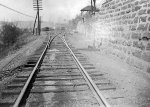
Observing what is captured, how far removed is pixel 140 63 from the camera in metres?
5.76

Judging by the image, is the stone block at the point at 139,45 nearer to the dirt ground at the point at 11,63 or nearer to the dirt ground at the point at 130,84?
the dirt ground at the point at 130,84

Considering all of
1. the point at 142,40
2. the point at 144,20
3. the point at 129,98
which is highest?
the point at 144,20

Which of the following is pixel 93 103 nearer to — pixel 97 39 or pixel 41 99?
pixel 41 99

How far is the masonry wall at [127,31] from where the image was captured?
5516 millimetres

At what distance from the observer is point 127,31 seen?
682cm

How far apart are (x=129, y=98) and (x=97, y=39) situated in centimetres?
727

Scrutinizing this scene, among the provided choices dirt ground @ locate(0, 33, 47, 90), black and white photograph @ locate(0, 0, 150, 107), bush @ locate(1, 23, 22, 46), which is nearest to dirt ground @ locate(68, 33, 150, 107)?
black and white photograph @ locate(0, 0, 150, 107)

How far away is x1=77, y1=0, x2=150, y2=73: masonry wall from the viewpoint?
18.1 feet

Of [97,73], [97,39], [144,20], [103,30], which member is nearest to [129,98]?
[97,73]

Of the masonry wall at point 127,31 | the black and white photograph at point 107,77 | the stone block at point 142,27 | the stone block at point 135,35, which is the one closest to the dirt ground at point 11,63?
the black and white photograph at point 107,77

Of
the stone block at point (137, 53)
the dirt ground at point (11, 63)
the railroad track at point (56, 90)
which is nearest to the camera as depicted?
the railroad track at point (56, 90)

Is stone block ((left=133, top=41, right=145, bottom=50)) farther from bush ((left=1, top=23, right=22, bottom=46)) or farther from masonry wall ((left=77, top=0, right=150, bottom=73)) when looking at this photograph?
bush ((left=1, top=23, right=22, bottom=46))

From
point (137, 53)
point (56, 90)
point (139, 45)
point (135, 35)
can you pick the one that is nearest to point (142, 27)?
point (135, 35)

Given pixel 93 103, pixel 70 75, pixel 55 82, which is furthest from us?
pixel 70 75
